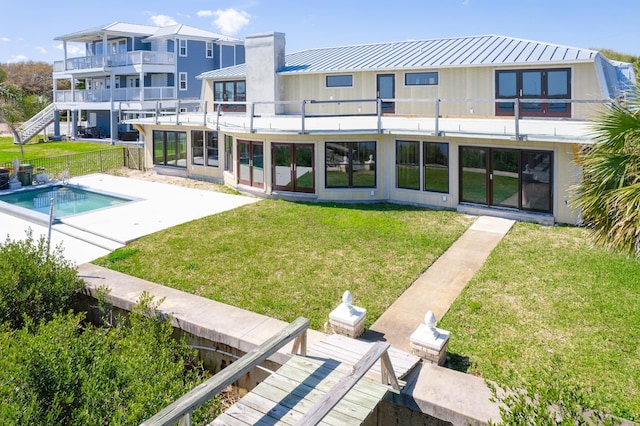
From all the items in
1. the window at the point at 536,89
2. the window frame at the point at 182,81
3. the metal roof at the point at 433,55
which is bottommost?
the window at the point at 536,89

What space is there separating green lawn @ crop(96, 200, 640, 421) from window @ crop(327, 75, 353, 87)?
9.27 m

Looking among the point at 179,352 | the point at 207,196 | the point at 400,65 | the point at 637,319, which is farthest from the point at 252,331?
the point at 400,65

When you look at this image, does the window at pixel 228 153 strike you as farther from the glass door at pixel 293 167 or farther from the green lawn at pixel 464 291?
the green lawn at pixel 464 291

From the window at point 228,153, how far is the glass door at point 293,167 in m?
3.58

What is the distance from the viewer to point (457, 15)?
44781 mm

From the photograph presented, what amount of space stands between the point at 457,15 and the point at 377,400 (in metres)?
45.2

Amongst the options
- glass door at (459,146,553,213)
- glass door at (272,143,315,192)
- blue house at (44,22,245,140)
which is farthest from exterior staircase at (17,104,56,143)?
glass door at (459,146,553,213)

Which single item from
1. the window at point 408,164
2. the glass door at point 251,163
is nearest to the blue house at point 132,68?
the glass door at point 251,163

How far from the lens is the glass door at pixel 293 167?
1842 cm

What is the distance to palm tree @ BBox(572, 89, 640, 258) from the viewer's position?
657 centimetres

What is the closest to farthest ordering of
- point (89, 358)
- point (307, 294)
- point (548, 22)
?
point (89, 358)
point (307, 294)
point (548, 22)

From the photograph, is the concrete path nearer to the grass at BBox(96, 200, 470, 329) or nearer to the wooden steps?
the grass at BBox(96, 200, 470, 329)

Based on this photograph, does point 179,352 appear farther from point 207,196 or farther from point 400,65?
point 400,65

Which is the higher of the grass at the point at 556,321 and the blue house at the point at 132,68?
the blue house at the point at 132,68
